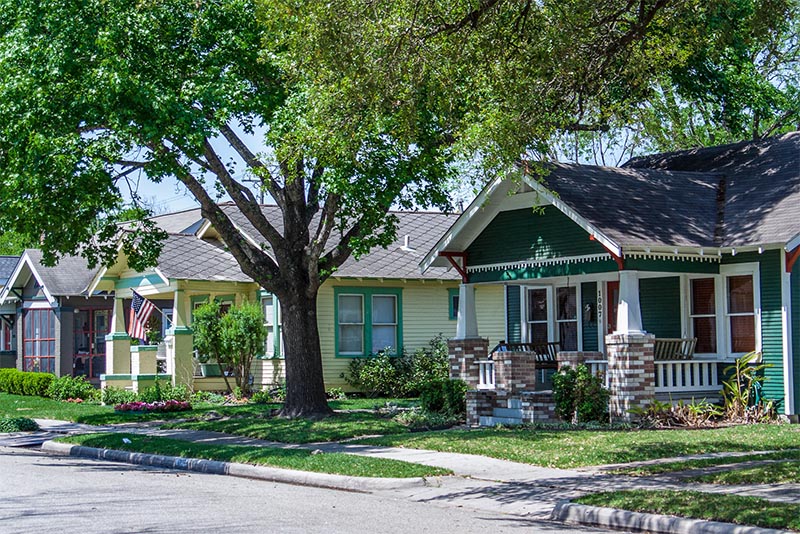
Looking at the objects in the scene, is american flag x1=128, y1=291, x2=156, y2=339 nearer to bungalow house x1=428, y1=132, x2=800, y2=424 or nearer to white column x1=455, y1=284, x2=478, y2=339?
bungalow house x1=428, y1=132, x2=800, y2=424

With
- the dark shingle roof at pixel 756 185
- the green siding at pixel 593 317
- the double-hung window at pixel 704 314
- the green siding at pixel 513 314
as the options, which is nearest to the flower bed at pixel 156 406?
the green siding at pixel 513 314

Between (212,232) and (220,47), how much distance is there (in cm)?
1335

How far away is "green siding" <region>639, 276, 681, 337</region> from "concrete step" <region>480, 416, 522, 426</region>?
3.78 metres

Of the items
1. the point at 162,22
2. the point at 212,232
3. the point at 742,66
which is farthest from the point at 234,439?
the point at 742,66

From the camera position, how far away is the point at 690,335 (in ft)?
68.1

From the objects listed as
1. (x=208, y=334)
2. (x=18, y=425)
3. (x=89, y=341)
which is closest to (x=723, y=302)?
(x=208, y=334)

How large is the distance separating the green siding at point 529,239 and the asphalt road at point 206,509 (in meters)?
8.35

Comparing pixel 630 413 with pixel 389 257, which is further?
pixel 389 257

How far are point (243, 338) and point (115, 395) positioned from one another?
12.5ft

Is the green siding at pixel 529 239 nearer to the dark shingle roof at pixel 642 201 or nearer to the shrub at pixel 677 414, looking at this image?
the dark shingle roof at pixel 642 201

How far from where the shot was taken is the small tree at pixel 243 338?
2816cm

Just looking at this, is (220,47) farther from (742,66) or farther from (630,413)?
(742,66)

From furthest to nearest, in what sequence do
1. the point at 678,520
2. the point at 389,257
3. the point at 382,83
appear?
1. the point at 389,257
2. the point at 382,83
3. the point at 678,520

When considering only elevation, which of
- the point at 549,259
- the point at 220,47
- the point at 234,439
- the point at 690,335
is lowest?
the point at 234,439
